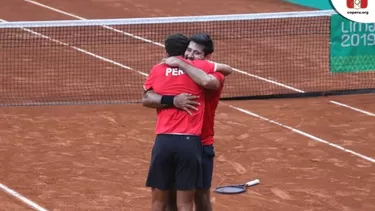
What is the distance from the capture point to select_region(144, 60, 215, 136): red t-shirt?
28.3 ft

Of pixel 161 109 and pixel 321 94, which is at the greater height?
pixel 161 109

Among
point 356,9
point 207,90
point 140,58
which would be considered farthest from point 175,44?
point 140,58

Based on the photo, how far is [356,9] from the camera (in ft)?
61.7

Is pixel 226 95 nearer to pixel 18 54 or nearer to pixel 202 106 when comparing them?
pixel 18 54

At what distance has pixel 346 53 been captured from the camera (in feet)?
57.8

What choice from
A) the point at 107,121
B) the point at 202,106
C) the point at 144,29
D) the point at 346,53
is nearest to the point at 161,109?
the point at 202,106

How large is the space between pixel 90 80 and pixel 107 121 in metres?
3.07

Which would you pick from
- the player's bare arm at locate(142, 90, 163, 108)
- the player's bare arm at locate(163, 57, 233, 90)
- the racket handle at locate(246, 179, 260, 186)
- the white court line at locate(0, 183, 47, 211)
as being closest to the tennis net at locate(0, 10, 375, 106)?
the white court line at locate(0, 183, 47, 211)

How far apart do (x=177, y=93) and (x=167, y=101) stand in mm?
123

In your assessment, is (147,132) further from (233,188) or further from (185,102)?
(185,102)

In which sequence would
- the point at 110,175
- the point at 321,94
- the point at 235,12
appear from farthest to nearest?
the point at 235,12, the point at 321,94, the point at 110,175

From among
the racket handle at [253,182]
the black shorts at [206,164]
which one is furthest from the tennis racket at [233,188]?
the black shorts at [206,164]

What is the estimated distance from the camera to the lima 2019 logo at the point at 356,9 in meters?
18.2

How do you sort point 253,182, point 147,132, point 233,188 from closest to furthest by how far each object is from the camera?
point 233,188
point 253,182
point 147,132
